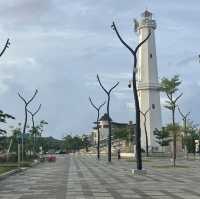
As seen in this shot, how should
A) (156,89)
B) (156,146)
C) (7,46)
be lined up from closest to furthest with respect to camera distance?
(7,46) < (156,89) < (156,146)

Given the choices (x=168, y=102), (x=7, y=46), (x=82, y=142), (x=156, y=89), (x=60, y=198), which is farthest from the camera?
(x=82, y=142)

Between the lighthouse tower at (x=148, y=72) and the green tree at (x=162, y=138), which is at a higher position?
the lighthouse tower at (x=148, y=72)

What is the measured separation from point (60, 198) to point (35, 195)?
1.76m

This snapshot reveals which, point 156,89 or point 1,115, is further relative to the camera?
point 156,89

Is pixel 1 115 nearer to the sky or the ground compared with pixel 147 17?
nearer to the ground

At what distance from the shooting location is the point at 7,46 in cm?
3638

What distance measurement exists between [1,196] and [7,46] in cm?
1639

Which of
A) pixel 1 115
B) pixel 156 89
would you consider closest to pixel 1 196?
pixel 1 115

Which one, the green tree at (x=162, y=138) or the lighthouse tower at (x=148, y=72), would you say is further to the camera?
the lighthouse tower at (x=148, y=72)

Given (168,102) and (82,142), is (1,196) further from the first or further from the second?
(82,142)

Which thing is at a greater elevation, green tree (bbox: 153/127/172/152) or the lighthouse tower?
the lighthouse tower

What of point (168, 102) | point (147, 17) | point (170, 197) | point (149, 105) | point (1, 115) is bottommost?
point (170, 197)

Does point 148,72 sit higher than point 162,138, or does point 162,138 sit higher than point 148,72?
point 148,72

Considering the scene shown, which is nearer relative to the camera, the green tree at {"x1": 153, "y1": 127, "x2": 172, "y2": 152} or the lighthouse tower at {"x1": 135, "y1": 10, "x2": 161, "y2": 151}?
the green tree at {"x1": 153, "y1": 127, "x2": 172, "y2": 152}
